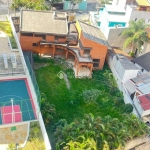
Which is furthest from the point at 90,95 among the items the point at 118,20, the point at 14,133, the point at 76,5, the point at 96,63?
the point at 76,5

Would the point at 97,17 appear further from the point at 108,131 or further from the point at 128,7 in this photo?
the point at 108,131

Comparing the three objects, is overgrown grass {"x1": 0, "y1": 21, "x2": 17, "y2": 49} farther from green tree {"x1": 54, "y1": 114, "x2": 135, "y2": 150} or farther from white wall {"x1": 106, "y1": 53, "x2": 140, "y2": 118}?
white wall {"x1": 106, "y1": 53, "x2": 140, "y2": 118}

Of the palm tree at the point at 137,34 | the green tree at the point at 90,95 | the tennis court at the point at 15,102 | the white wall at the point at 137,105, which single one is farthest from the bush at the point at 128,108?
the palm tree at the point at 137,34

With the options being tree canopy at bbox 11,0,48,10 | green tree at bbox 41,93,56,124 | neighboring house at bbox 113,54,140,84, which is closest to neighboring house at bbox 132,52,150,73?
neighboring house at bbox 113,54,140,84

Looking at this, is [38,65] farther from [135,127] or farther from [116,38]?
[135,127]

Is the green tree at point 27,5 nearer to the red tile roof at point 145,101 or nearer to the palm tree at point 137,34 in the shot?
the palm tree at point 137,34
